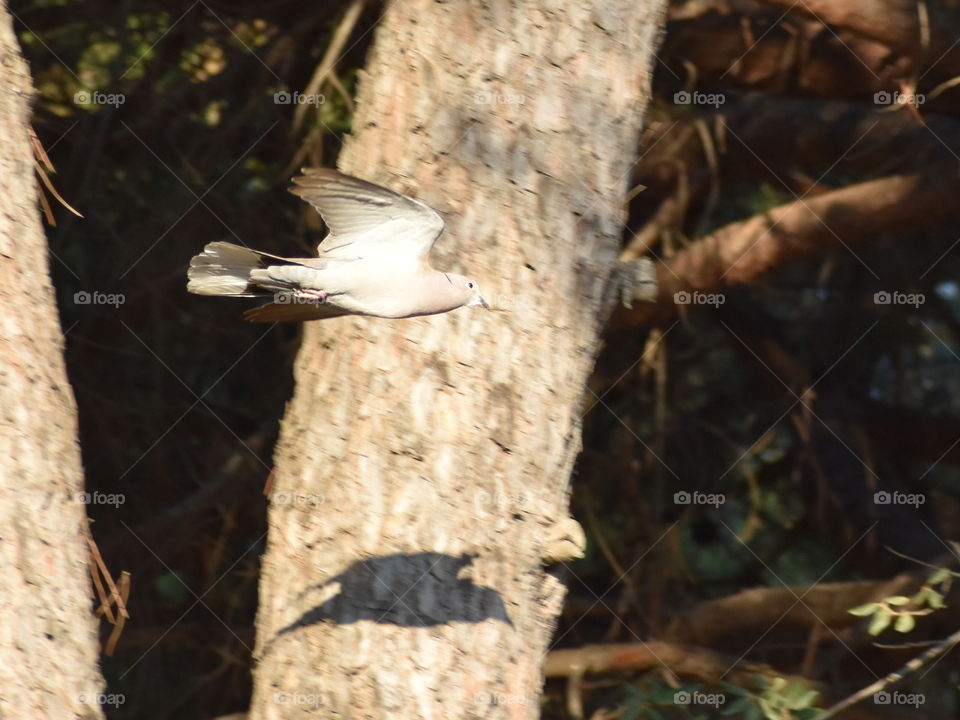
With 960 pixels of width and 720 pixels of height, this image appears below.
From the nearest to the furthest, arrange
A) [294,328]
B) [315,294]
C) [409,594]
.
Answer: [315,294] < [409,594] < [294,328]

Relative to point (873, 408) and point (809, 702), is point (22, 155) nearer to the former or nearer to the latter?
point (809, 702)

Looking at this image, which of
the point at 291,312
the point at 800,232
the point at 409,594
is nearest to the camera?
the point at 291,312

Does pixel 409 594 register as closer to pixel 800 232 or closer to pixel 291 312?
pixel 291 312

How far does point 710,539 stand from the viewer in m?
5.26

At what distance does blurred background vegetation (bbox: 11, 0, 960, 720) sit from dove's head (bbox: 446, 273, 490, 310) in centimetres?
197

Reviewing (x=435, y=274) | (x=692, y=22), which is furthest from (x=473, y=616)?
(x=692, y=22)

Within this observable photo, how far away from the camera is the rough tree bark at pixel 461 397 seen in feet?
7.41

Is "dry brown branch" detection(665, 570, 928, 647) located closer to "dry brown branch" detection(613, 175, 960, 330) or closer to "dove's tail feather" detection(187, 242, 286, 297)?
"dry brown branch" detection(613, 175, 960, 330)

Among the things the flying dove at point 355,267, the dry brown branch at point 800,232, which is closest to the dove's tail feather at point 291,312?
the flying dove at point 355,267

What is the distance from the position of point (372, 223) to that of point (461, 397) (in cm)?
56

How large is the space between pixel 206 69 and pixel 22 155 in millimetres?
2492

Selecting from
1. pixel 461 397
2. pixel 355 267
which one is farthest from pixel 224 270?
pixel 461 397

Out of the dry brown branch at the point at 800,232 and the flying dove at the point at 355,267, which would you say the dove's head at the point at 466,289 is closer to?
the flying dove at the point at 355,267

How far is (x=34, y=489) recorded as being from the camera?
1.97 m
